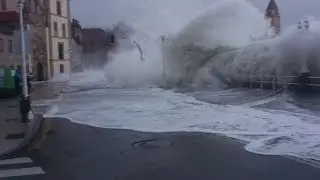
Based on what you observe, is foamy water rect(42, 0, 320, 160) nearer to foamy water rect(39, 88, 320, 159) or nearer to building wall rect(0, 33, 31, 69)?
foamy water rect(39, 88, 320, 159)

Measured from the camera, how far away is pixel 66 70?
77500 mm

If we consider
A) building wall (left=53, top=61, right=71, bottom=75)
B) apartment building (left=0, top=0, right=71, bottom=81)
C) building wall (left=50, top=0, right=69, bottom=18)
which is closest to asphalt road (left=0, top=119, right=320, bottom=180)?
apartment building (left=0, top=0, right=71, bottom=81)

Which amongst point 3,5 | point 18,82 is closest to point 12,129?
point 18,82

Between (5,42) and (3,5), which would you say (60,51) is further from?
(5,42)

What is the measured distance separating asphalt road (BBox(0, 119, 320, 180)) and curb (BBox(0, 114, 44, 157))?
325mm

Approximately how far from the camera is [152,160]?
29.2ft

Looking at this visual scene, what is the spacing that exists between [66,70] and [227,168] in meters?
71.3

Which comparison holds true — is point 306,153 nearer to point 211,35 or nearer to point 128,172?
point 128,172

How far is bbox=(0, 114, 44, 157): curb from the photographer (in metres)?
10.7

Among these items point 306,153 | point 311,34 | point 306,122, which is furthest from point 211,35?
point 306,153

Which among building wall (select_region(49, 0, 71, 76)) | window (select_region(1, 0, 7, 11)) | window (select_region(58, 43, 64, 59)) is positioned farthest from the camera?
window (select_region(58, 43, 64, 59))

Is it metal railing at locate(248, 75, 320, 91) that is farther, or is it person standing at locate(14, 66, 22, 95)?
person standing at locate(14, 66, 22, 95)

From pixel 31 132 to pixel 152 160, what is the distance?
5.26m

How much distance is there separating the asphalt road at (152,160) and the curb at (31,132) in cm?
33
